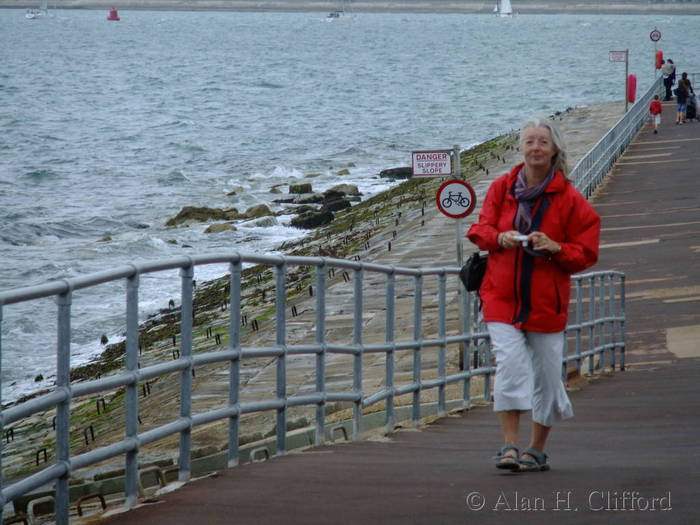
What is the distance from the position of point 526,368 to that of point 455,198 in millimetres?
7158

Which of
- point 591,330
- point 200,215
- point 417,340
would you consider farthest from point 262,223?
point 417,340

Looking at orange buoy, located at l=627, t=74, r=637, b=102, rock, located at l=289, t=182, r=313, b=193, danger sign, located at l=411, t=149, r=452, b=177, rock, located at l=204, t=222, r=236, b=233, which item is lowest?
rock, located at l=204, t=222, r=236, b=233

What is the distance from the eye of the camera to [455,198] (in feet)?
44.3

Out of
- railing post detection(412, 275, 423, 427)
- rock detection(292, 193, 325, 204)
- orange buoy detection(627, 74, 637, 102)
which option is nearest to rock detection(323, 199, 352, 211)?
rock detection(292, 193, 325, 204)

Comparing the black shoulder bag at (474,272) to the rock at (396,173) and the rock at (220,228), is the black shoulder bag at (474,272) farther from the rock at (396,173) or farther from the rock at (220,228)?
the rock at (396,173)

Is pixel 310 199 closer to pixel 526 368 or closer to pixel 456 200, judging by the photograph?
pixel 456 200

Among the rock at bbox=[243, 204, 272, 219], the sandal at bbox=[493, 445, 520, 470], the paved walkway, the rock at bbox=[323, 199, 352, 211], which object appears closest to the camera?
the paved walkway

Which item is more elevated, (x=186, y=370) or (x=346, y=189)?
(x=186, y=370)

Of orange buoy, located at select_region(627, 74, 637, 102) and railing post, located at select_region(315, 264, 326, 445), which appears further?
orange buoy, located at select_region(627, 74, 637, 102)

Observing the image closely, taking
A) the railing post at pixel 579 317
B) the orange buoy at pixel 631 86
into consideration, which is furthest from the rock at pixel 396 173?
the railing post at pixel 579 317

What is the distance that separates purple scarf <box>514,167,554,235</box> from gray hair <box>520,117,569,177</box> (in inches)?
2.7

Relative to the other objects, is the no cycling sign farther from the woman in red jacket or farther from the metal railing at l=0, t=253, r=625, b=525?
the woman in red jacket

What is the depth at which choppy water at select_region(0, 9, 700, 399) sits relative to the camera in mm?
33812

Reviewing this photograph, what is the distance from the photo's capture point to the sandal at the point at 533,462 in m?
6.58
